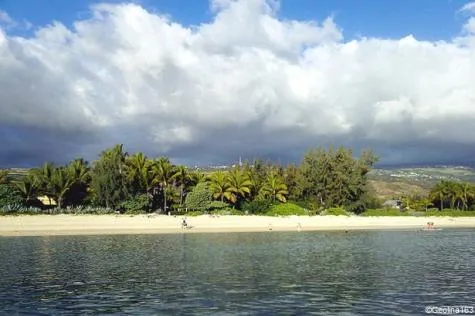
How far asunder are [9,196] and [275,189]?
3915cm

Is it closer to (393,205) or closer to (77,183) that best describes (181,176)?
(77,183)

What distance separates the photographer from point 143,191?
7750 centimetres

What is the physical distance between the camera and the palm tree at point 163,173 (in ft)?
254

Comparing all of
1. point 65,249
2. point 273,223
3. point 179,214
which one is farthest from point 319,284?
point 179,214

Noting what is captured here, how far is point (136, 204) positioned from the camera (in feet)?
240

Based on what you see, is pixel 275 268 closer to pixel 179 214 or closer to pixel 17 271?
pixel 17 271

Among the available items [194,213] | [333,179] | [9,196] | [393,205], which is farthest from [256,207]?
[393,205]

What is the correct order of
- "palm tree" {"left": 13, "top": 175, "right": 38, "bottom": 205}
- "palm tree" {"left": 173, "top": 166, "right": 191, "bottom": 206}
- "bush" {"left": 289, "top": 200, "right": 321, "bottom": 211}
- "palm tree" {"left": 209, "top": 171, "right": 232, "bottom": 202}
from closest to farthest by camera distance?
"palm tree" {"left": 13, "top": 175, "right": 38, "bottom": 205} → "palm tree" {"left": 209, "top": 171, "right": 232, "bottom": 202} → "palm tree" {"left": 173, "top": 166, "right": 191, "bottom": 206} → "bush" {"left": 289, "top": 200, "right": 321, "bottom": 211}

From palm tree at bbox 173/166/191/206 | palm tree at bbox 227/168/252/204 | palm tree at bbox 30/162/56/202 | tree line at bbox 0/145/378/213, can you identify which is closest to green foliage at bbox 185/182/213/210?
tree line at bbox 0/145/378/213

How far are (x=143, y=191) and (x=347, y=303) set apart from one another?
61.3 metres

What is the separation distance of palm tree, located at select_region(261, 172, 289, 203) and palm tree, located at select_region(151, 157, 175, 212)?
14882mm

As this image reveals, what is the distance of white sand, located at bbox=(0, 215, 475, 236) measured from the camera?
5972 centimetres

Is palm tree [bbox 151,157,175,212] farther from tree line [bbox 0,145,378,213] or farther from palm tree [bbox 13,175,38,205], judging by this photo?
palm tree [bbox 13,175,38,205]

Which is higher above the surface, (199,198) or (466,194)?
(199,198)
